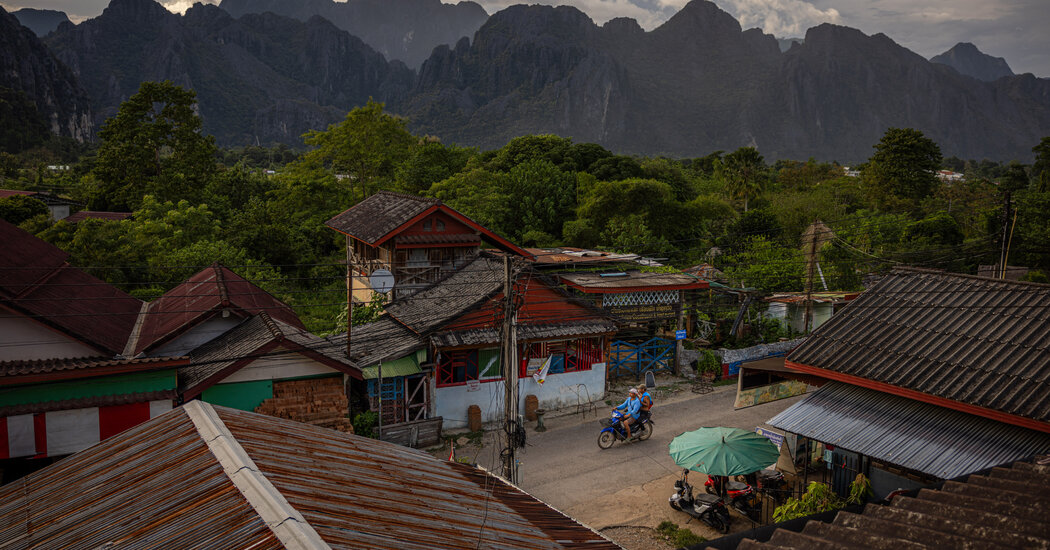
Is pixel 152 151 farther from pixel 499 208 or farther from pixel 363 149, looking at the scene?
pixel 499 208

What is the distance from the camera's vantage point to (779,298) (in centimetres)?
2723

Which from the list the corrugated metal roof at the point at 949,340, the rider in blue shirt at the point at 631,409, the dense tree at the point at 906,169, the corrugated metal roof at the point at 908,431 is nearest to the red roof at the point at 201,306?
the rider in blue shirt at the point at 631,409

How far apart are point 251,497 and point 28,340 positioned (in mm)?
11878

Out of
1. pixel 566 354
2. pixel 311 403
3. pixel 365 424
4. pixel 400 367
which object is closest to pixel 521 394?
pixel 566 354

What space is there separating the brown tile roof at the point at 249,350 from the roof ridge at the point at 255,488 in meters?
7.75

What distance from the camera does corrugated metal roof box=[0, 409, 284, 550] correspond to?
3.77 meters

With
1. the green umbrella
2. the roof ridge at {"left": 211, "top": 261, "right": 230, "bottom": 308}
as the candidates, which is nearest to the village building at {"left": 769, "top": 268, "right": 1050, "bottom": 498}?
the green umbrella

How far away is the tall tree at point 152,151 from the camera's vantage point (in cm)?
3725

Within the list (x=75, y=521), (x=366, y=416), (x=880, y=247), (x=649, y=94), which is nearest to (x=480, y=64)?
(x=649, y=94)

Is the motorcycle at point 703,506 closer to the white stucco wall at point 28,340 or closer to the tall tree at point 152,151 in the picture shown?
the white stucco wall at point 28,340

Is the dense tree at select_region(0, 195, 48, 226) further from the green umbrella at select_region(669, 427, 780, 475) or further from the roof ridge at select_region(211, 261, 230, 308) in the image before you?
the green umbrella at select_region(669, 427, 780, 475)

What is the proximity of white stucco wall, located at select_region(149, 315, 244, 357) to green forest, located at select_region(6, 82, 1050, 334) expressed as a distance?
7.87 metres

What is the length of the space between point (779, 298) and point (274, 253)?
86.2ft

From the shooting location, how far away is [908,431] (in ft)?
32.6
